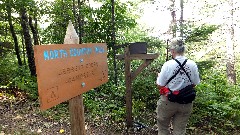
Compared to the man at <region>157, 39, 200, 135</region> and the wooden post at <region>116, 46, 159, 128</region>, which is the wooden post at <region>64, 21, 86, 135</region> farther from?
the wooden post at <region>116, 46, 159, 128</region>

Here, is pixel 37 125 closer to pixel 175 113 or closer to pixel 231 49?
pixel 175 113

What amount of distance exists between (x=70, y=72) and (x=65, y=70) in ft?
0.33

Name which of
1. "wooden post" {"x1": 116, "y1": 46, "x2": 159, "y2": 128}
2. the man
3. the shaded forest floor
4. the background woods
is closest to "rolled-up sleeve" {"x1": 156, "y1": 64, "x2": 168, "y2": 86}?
the man

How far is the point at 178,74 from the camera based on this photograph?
3.97 meters

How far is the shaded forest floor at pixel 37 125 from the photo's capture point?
551cm

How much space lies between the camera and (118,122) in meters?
6.45

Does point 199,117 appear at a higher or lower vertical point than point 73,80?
lower

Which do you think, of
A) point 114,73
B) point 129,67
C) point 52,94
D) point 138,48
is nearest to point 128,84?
point 129,67

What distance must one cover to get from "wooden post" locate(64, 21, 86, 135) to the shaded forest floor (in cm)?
293

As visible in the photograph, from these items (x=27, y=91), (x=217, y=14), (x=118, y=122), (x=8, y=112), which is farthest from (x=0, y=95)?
(x=217, y=14)

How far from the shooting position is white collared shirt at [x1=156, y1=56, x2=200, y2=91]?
13.0ft

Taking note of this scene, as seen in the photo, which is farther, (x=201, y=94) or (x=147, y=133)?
(x=201, y=94)

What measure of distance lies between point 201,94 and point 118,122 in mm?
2628

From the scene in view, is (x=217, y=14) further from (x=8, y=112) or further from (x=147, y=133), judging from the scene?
(x=8, y=112)
